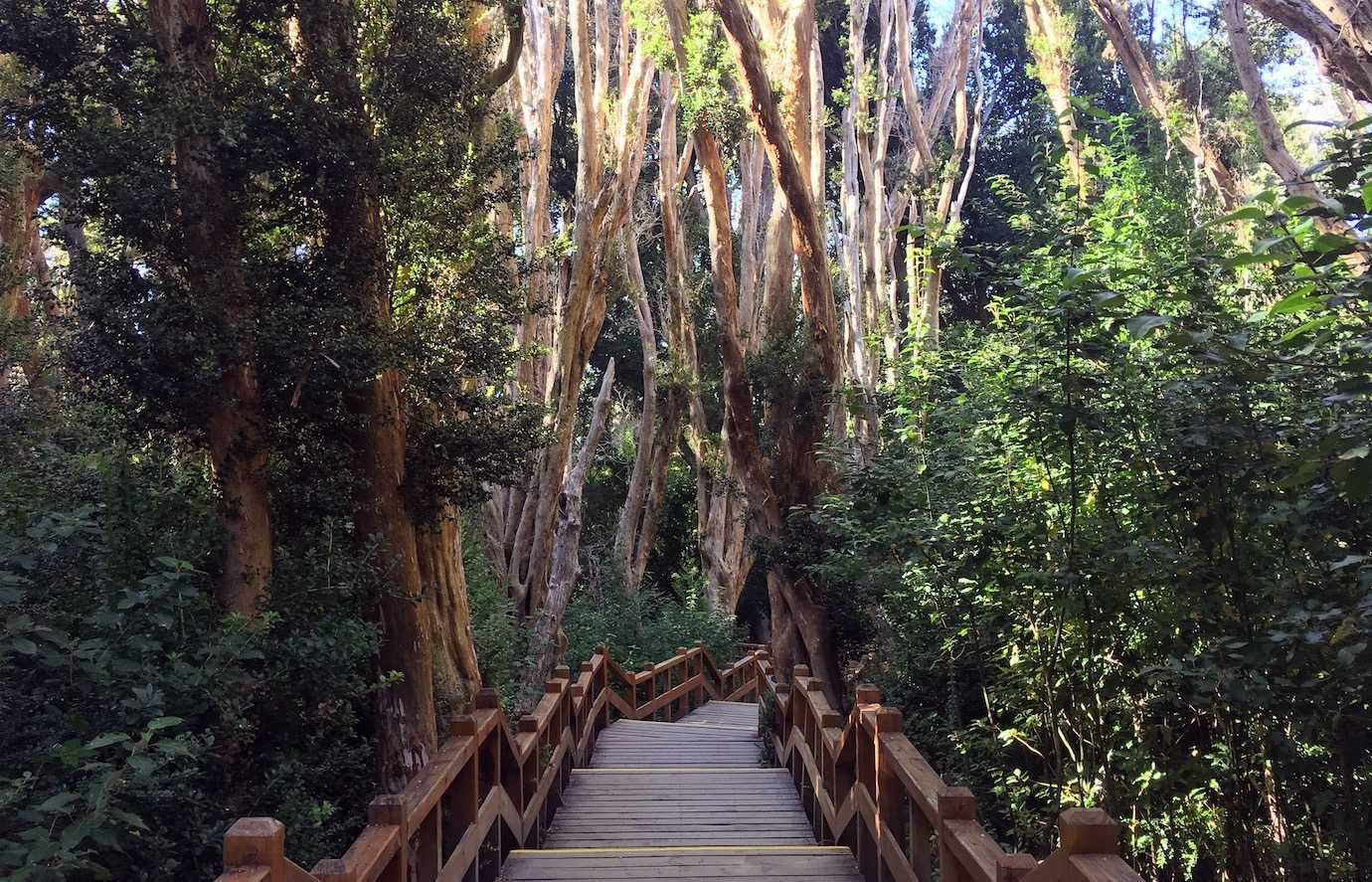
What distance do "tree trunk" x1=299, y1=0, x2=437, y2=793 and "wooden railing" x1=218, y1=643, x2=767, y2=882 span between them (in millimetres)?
568

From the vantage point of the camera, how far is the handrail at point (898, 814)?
2.75 metres

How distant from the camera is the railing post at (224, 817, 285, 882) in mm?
2689

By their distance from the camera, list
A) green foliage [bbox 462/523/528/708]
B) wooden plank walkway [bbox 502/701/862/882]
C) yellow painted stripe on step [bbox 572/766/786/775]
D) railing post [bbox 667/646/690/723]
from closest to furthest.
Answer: wooden plank walkway [bbox 502/701/862/882], yellow painted stripe on step [bbox 572/766/786/775], green foliage [bbox 462/523/528/708], railing post [bbox 667/646/690/723]

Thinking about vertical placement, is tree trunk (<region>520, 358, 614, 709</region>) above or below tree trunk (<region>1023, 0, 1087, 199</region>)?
below

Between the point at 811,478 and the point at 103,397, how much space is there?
6997 mm

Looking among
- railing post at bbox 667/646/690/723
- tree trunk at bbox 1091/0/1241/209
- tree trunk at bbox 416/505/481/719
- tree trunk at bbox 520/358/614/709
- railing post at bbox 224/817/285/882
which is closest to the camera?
railing post at bbox 224/817/285/882

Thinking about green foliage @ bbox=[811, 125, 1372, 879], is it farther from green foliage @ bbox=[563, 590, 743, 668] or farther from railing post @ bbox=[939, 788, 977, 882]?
green foliage @ bbox=[563, 590, 743, 668]

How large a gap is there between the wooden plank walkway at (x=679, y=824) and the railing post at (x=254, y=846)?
115 inches

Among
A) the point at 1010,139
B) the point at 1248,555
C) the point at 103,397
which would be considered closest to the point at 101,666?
the point at 103,397

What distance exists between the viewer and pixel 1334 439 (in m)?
2.67

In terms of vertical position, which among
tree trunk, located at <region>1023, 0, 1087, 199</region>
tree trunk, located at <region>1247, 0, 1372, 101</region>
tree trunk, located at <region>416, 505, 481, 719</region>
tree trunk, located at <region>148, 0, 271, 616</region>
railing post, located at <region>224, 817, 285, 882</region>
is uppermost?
tree trunk, located at <region>1023, 0, 1087, 199</region>

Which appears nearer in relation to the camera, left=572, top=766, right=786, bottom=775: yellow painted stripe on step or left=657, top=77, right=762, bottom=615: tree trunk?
left=572, top=766, right=786, bottom=775: yellow painted stripe on step

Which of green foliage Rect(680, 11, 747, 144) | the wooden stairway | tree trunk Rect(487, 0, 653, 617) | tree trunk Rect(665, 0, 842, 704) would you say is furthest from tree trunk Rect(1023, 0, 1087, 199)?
the wooden stairway

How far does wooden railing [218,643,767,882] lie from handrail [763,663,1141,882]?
1665mm
